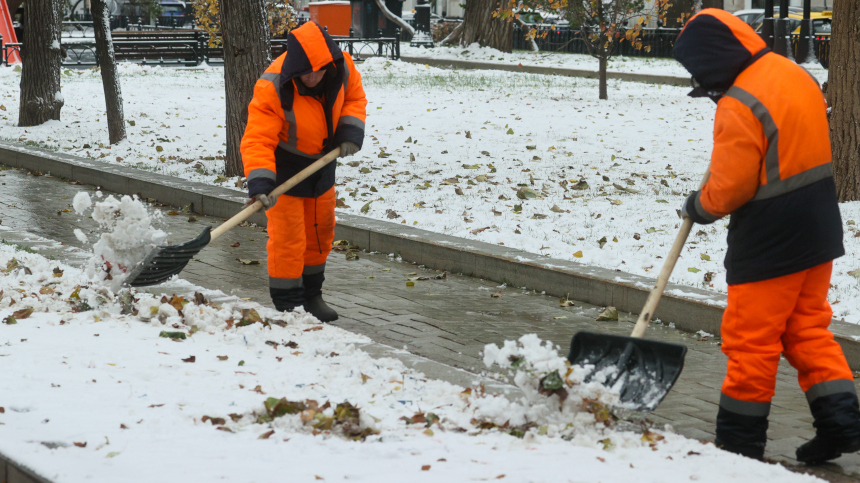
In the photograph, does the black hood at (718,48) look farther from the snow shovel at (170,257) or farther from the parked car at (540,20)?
the parked car at (540,20)

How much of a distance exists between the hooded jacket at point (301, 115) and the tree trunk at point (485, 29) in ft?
75.1

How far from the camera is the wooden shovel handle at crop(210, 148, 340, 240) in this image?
4.89 metres

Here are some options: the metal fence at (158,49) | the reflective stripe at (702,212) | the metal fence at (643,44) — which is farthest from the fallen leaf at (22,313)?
the metal fence at (158,49)

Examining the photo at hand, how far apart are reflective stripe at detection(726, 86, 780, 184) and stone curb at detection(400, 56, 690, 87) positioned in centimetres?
1583

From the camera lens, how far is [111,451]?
10.3ft

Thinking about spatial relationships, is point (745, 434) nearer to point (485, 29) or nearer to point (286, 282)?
point (286, 282)

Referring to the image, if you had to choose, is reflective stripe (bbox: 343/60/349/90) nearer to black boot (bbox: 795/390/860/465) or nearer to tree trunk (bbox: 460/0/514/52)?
black boot (bbox: 795/390/860/465)

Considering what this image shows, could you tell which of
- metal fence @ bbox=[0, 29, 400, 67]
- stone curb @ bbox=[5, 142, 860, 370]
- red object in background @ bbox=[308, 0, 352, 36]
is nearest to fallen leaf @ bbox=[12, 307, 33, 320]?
stone curb @ bbox=[5, 142, 860, 370]

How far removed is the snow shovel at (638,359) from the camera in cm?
361

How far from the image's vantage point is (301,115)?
5082mm

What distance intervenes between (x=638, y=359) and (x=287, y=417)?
4.52 ft

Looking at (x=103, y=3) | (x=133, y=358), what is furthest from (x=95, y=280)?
(x=103, y=3)

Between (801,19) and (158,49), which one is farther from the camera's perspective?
(158,49)

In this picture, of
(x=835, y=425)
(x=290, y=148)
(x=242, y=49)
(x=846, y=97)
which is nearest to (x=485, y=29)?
(x=242, y=49)
